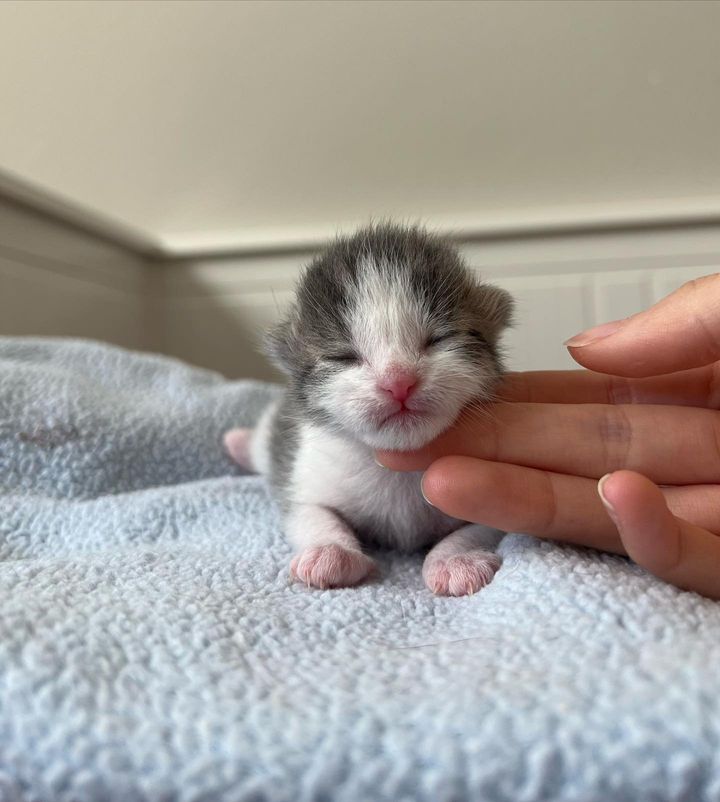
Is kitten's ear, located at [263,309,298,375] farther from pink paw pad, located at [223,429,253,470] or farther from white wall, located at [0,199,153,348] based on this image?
white wall, located at [0,199,153,348]

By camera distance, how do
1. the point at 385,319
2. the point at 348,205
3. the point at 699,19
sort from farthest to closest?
the point at 348,205, the point at 699,19, the point at 385,319

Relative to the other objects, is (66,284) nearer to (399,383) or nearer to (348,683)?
(399,383)

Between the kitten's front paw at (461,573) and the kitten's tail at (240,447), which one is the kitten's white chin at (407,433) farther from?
the kitten's tail at (240,447)

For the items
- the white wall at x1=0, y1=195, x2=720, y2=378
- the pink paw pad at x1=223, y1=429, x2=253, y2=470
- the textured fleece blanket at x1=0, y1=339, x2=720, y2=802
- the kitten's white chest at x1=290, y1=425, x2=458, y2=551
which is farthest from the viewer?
the white wall at x1=0, y1=195, x2=720, y2=378

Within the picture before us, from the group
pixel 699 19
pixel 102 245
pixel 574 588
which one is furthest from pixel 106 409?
pixel 699 19

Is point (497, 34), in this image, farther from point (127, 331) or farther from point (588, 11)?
point (127, 331)

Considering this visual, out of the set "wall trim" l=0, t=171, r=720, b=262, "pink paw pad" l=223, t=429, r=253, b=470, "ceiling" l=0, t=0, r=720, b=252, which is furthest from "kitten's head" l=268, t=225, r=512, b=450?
"ceiling" l=0, t=0, r=720, b=252
